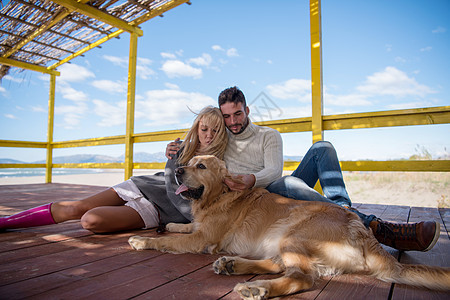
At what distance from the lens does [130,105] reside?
18.2ft

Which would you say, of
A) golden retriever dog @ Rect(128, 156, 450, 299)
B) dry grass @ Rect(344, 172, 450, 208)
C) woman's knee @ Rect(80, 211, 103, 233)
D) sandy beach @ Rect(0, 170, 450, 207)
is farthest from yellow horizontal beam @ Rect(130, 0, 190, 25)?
dry grass @ Rect(344, 172, 450, 208)

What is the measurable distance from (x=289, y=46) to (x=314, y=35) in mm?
7761

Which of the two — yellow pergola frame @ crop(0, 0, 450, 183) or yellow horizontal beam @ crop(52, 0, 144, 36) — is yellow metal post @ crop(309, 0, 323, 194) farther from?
yellow horizontal beam @ crop(52, 0, 144, 36)

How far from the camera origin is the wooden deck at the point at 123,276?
42.2 inches

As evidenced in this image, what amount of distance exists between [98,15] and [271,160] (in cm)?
473

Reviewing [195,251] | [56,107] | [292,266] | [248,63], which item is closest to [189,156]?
[195,251]

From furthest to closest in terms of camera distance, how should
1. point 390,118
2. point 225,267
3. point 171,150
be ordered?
point 390,118, point 171,150, point 225,267

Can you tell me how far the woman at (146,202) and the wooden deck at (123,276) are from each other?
24cm

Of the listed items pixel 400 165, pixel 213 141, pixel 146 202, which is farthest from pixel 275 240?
pixel 400 165

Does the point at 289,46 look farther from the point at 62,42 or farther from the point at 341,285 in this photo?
the point at 341,285

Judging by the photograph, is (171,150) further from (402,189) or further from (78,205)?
(402,189)

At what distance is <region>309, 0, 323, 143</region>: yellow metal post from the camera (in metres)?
3.43

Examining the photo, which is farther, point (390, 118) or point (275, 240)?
point (390, 118)

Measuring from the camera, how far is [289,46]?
10.6m
